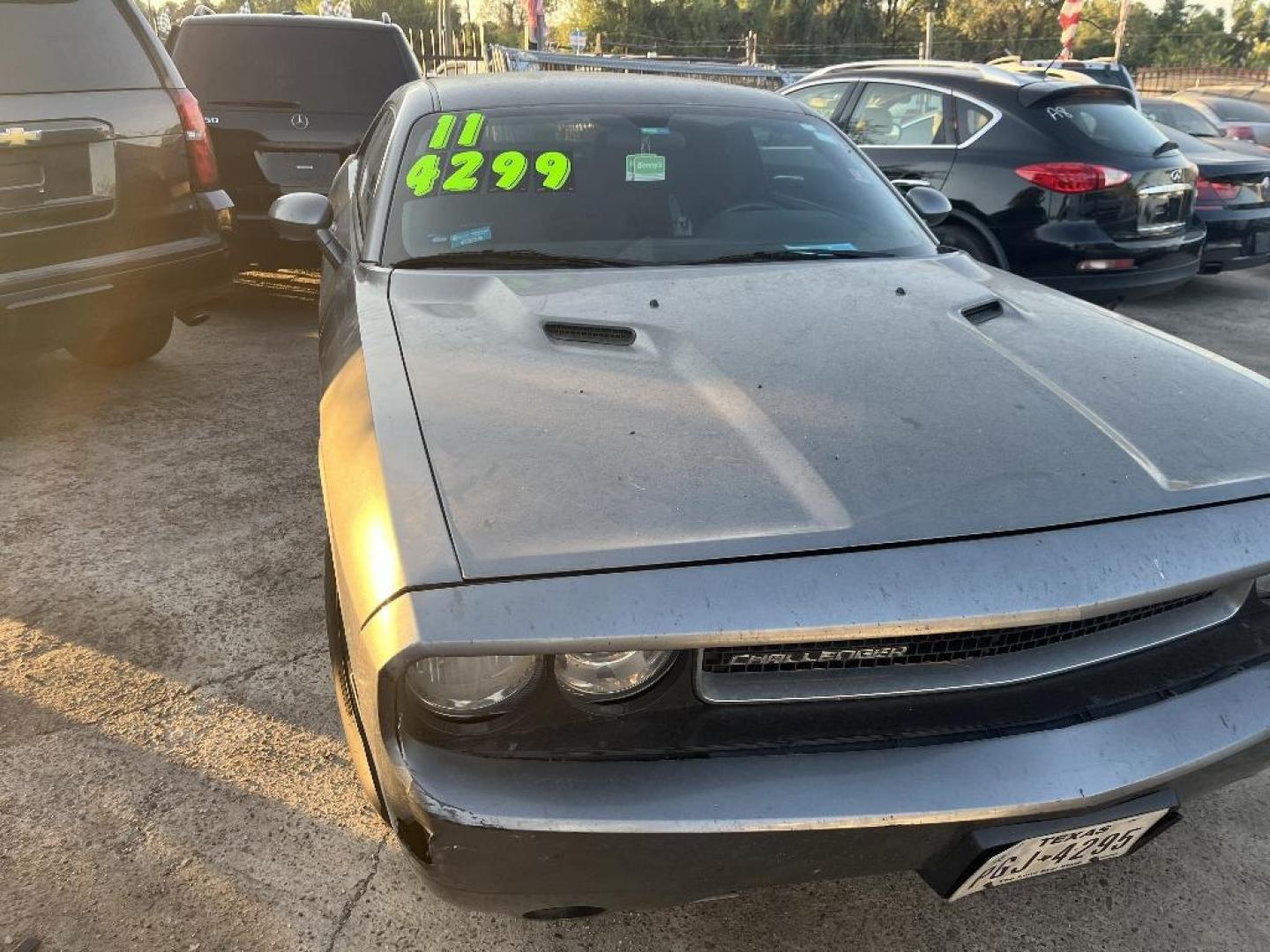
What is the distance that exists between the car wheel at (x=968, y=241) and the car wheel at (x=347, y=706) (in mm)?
4682

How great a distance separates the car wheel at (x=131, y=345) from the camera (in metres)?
4.67

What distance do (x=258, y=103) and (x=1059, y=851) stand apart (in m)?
5.82

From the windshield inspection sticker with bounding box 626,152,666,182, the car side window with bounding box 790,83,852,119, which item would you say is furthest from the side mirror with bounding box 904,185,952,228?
the car side window with bounding box 790,83,852,119

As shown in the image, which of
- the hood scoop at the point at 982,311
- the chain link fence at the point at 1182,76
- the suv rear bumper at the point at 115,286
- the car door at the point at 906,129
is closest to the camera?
the hood scoop at the point at 982,311

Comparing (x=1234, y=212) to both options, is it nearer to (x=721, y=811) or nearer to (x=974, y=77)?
(x=974, y=77)

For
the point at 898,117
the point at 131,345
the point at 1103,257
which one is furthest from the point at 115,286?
the point at 1103,257

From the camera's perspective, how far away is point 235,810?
2068mm

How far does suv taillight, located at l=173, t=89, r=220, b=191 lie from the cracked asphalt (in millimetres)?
1543

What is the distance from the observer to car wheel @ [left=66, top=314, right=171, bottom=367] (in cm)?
467

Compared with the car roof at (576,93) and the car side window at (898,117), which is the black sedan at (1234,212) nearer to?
the car side window at (898,117)

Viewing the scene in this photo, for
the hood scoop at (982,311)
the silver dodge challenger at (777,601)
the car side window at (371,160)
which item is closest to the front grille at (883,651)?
the silver dodge challenger at (777,601)

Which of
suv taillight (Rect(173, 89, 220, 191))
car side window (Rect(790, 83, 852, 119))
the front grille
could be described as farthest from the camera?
car side window (Rect(790, 83, 852, 119))

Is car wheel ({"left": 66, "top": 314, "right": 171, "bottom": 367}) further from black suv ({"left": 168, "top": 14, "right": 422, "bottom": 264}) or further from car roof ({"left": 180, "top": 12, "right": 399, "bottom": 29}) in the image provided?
car roof ({"left": 180, "top": 12, "right": 399, "bottom": 29})

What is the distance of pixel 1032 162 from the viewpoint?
5.37 m
